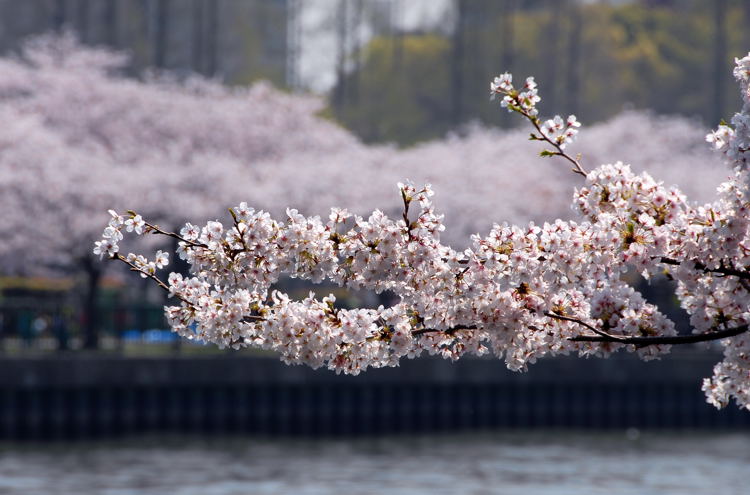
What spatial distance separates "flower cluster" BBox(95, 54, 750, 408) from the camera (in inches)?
352

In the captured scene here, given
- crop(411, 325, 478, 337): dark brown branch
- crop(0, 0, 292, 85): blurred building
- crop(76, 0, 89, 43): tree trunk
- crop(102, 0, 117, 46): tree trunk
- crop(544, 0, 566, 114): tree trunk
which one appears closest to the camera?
crop(411, 325, 478, 337): dark brown branch

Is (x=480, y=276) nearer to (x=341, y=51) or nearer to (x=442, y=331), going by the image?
(x=442, y=331)

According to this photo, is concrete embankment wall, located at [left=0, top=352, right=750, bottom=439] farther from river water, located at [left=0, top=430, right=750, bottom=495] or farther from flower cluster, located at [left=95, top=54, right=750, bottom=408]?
flower cluster, located at [left=95, top=54, right=750, bottom=408]

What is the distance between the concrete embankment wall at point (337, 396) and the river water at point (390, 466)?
0.66 m

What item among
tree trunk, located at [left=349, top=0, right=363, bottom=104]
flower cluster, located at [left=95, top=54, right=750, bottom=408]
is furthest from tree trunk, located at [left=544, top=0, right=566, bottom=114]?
flower cluster, located at [left=95, top=54, right=750, bottom=408]

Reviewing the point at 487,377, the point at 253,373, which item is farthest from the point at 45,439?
the point at 487,377

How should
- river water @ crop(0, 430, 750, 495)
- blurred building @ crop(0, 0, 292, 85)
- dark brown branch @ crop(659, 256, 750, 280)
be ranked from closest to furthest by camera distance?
dark brown branch @ crop(659, 256, 750, 280), river water @ crop(0, 430, 750, 495), blurred building @ crop(0, 0, 292, 85)

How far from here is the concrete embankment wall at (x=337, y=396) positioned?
32969 millimetres

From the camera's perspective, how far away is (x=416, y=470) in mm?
31109

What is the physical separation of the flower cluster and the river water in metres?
18.7

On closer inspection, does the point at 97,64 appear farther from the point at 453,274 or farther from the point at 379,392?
the point at 453,274

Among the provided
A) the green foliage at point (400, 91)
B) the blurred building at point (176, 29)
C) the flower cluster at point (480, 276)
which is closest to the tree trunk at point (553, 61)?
the green foliage at point (400, 91)

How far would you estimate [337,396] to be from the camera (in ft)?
117

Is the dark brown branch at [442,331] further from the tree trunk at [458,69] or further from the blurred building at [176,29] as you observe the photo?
the tree trunk at [458,69]
